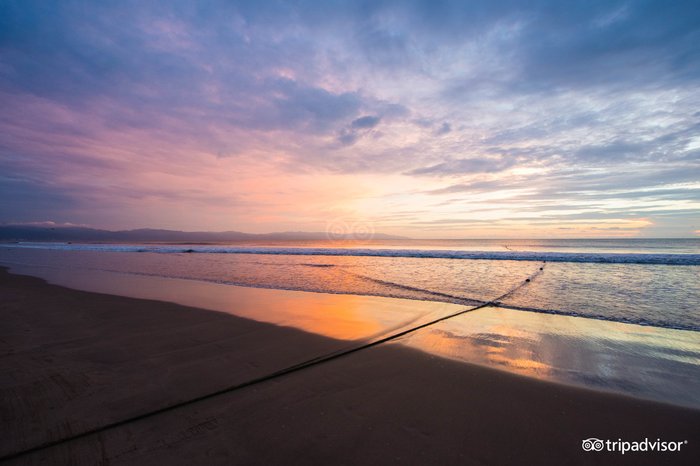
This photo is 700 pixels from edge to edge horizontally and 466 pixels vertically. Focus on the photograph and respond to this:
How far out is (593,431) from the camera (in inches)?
107

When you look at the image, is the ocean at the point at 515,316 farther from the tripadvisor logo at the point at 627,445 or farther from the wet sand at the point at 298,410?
the tripadvisor logo at the point at 627,445

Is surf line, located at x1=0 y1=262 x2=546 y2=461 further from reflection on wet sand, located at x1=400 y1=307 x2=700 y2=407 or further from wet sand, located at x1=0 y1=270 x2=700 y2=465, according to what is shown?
reflection on wet sand, located at x1=400 y1=307 x2=700 y2=407

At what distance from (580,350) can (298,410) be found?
464 cm

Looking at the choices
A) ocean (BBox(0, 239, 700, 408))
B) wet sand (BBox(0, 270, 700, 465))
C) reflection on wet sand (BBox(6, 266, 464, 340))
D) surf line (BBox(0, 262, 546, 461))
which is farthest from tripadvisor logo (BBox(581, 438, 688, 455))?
reflection on wet sand (BBox(6, 266, 464, 340))

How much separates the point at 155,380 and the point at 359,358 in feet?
Result: 8.71

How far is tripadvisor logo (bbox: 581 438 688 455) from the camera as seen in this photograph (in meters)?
2.52

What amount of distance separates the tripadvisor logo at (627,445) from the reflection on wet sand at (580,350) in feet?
3.11

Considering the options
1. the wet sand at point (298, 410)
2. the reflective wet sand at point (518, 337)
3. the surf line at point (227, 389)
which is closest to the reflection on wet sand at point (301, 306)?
the reflective wet sand at point (518, 337)

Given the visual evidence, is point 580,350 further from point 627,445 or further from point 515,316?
point 627,445

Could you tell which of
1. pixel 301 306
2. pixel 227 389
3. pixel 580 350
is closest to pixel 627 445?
pixel 580 350

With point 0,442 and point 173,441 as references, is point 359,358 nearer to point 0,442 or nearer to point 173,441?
point 173,441

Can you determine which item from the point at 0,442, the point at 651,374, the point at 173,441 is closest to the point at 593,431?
the point at 651,374

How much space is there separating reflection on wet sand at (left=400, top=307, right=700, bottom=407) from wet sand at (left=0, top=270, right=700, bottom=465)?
410 millimetres

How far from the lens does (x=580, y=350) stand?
188 inches
